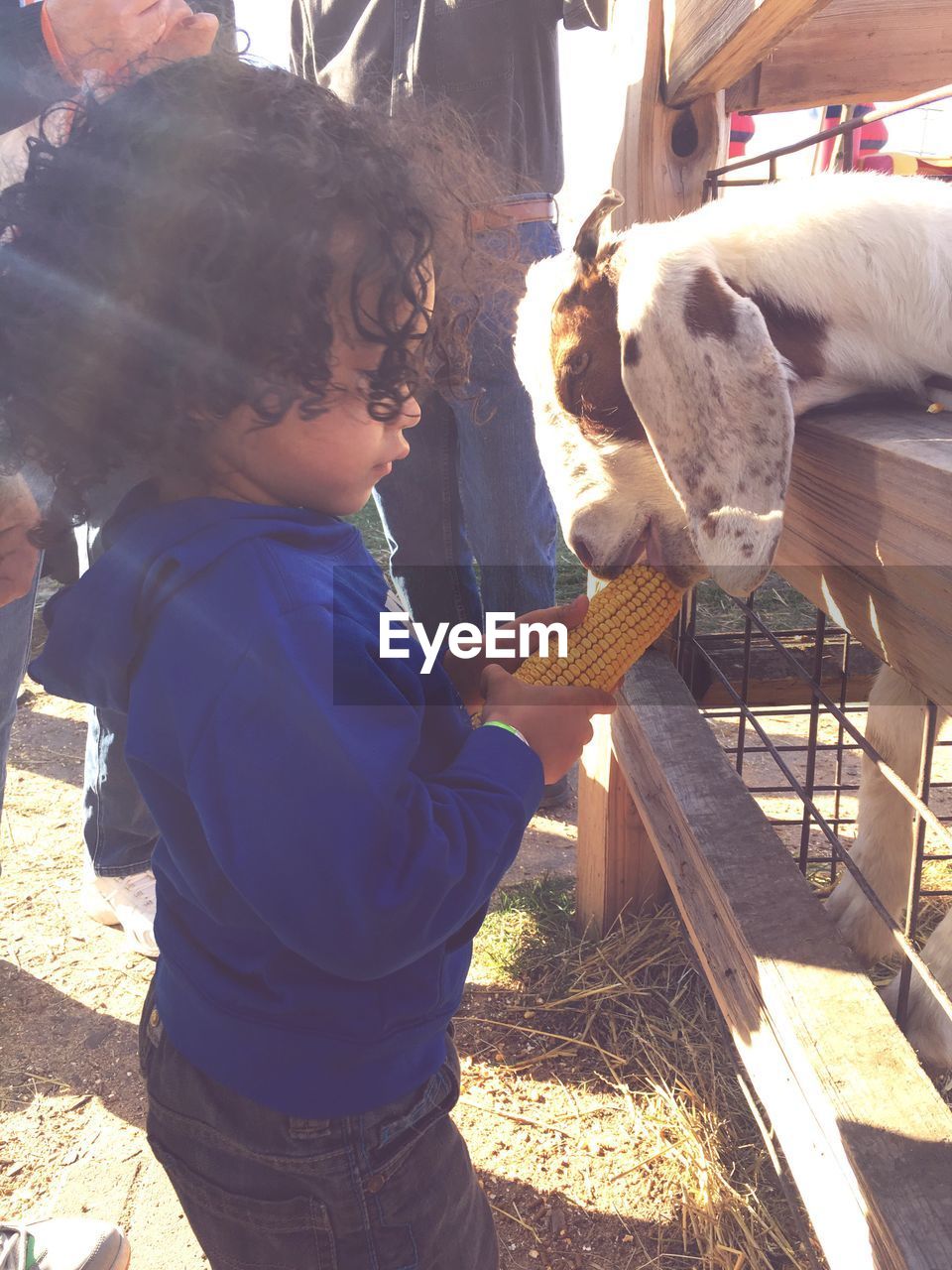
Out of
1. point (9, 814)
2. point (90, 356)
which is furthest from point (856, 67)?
point (9, 814)

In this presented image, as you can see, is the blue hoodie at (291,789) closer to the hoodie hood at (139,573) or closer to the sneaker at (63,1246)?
the hoodie hood at (139,573)

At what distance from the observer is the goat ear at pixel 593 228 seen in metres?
1.66

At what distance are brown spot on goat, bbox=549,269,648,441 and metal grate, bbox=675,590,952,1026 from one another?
0.42m

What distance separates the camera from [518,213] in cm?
241

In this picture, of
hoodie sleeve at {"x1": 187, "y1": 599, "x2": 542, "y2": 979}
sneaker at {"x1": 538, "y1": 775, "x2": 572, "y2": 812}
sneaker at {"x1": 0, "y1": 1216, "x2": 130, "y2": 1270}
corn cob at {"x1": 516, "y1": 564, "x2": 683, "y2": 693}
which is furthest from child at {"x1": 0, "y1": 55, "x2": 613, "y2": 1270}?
sneaker at {"x1": 538, "y1": 775, "x2": 572, "y2": 812}

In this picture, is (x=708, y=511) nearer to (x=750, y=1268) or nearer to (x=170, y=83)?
(x=170, y=83)

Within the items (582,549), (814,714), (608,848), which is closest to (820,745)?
(608,848)

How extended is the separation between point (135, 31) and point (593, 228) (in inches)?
29.5

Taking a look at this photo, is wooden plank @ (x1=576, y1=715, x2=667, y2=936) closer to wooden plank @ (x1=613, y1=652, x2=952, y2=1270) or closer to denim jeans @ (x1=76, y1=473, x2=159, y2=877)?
wooden plank @ (x1=613, y1=652, x2=952, y2=1270)

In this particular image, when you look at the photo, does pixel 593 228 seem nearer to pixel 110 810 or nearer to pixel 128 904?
pixel 110 810

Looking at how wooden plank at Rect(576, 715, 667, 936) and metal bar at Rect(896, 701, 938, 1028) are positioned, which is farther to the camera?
wooden plank at Rect(576, 715, 667, 936)

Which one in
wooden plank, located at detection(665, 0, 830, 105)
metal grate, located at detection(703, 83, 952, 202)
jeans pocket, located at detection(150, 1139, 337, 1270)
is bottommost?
jeans pocket, located at detection(150, 1139, 337, 1270)

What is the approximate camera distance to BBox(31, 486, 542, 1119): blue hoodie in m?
0.88

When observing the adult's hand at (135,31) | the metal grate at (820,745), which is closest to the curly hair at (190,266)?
the adult's hand at (135,31)
